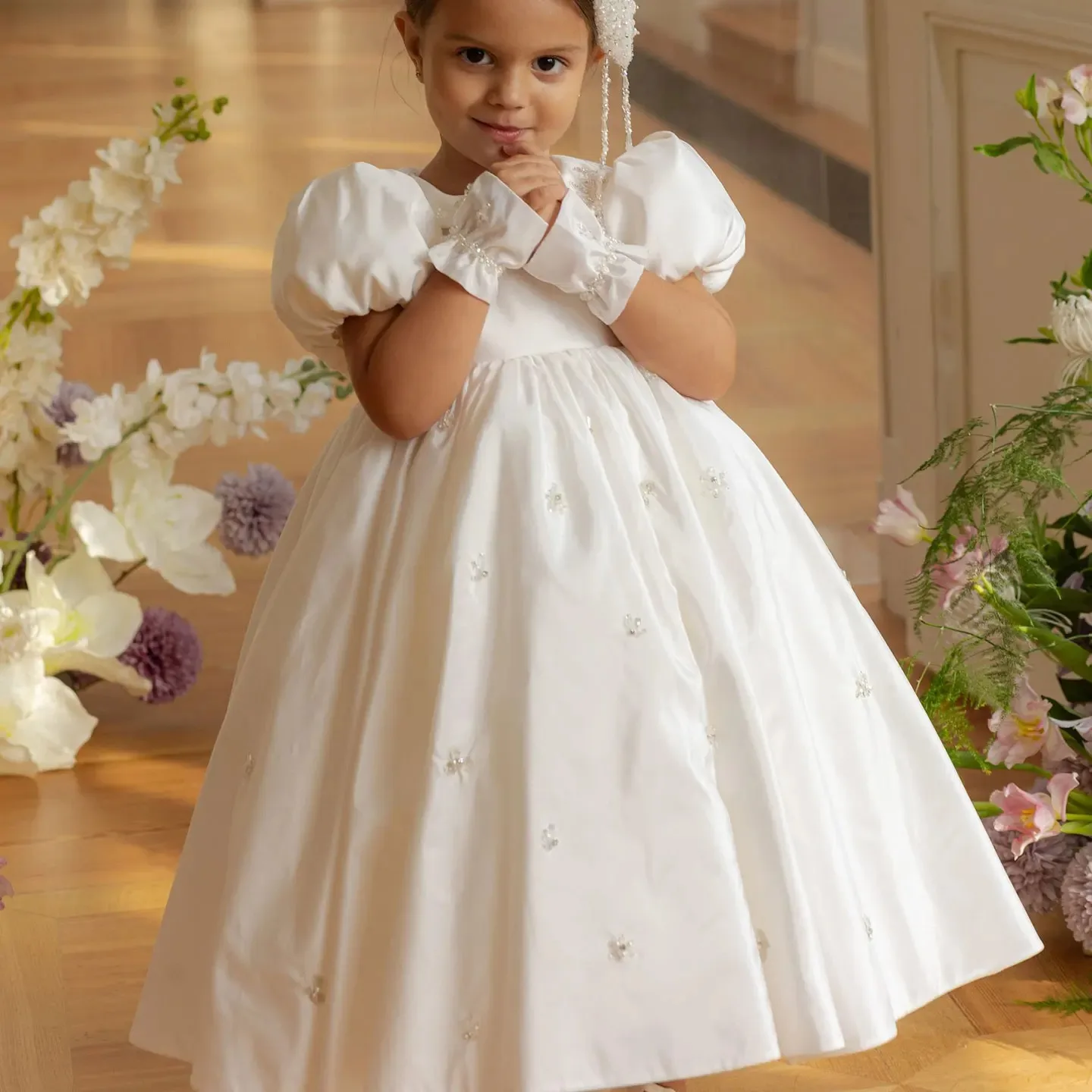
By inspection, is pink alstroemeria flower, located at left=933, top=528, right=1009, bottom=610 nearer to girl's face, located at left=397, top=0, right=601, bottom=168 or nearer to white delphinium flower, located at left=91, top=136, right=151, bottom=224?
girl's face, located at left=397, top=0, right=601, bottom=168

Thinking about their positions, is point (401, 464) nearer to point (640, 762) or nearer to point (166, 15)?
point (640, 762)

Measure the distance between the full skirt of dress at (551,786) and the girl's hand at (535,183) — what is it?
0.44 feet

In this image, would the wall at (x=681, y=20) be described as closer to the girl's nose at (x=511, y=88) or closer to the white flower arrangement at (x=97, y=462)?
the white flower arrangement at (x=97, y=462)

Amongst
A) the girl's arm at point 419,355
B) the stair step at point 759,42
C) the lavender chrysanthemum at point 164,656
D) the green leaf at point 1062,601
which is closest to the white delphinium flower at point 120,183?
the lavender chrysanthemum at point 164,656

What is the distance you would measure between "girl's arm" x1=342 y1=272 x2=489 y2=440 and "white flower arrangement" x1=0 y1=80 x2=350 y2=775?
102cm

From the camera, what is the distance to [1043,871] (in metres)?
1.98

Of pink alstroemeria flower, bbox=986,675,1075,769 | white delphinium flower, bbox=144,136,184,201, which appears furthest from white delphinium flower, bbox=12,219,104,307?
pink alstroemeria flower, bbox=986,675,1075,769

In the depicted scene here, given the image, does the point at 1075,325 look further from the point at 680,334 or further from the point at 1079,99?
the point at 680,334

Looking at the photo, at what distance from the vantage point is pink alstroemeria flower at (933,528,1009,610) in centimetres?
189

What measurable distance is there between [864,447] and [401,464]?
227 cm

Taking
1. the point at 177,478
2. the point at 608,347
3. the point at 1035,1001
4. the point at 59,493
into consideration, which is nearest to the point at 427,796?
the point at 608,347

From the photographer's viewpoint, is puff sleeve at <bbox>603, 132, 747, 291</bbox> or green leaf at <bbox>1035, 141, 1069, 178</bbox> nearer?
puff sleeve at <bbox>603, 132, 747, 291</bbox>

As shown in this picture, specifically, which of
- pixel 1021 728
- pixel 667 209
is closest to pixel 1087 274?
pixel 1021 728

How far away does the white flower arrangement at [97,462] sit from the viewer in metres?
2.46
